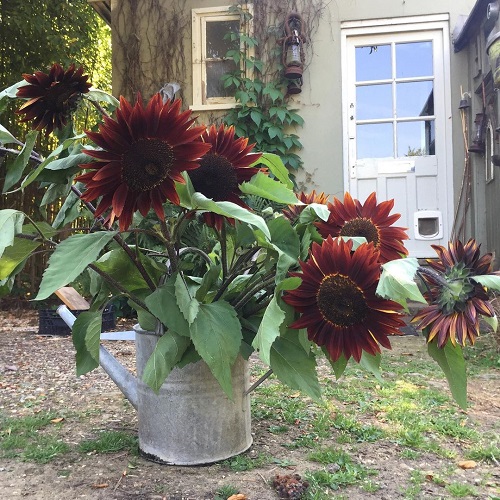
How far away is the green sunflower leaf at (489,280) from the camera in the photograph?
823mm

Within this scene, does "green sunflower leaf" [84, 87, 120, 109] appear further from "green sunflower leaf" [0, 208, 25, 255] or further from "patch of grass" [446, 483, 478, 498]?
"patch of grass" [446, 483, 478, 498]

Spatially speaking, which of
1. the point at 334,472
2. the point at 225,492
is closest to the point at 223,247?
the point at 225,492

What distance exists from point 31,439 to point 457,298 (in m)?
1.42

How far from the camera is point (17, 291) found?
577cm

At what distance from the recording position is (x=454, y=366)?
989mm

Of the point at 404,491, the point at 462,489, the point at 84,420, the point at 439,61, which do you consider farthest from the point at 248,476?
the point at 439,61

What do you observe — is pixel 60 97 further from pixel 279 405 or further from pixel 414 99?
pixel 414 99

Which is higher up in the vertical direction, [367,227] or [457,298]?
[367,227]

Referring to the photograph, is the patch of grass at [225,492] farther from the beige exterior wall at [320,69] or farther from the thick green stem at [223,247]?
the beige exterior wall at [320,69]

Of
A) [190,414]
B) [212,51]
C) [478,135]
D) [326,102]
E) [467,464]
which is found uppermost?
[212,51]

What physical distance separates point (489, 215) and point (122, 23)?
374 cm

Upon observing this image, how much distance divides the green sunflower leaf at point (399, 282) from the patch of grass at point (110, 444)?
1.01 m

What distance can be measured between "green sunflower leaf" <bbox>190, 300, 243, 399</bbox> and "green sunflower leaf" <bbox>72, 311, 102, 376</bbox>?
0.92 ft

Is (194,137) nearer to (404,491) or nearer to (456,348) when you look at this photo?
(456,348)
